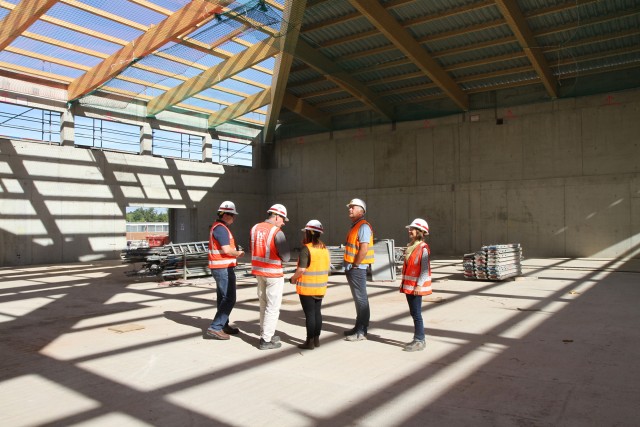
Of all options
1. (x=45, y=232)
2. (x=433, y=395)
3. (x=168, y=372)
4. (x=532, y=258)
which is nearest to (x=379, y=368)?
(x=433, y=395)

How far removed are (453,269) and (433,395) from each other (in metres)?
12.3

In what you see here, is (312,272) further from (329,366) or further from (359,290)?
(329,366)

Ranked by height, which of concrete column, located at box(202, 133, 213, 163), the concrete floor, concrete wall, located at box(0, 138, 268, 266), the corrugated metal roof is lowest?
the concrete floor

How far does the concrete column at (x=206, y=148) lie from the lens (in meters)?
25.5

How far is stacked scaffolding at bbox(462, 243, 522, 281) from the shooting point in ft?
41.5

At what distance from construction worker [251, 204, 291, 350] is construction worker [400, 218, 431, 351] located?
60.3 inches

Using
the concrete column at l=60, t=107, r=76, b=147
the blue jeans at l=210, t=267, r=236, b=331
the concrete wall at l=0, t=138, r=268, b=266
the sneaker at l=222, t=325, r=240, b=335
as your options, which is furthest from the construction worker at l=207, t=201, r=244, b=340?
the concrete column at l=60, t=107, r=76, b=147

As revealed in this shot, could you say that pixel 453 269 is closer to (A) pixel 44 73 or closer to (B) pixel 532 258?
(B) pixel 532 258

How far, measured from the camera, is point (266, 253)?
5855 millimetres

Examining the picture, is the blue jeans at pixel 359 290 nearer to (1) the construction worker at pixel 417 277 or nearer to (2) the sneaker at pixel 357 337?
(2) the sneaker at pixel 357 337

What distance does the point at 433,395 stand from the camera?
4.34 meters

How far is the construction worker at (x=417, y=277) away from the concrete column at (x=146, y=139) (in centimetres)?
1956

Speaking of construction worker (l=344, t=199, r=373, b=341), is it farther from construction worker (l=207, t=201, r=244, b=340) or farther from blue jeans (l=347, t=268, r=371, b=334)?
construction worker (l=207, t=201, r=244, b=340)

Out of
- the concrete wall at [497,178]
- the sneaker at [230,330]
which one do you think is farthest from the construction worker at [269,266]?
the concrete wall at [497,178]
